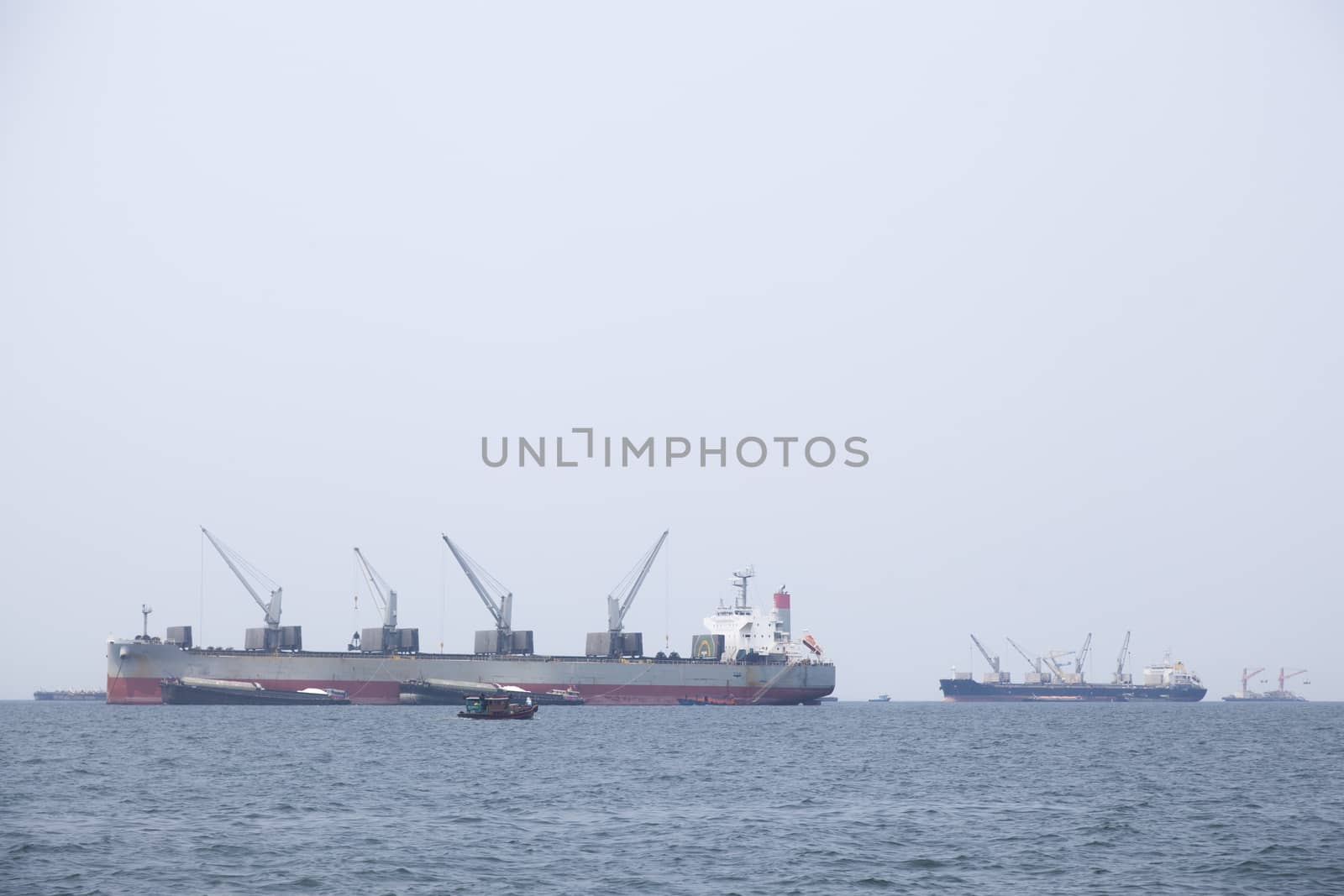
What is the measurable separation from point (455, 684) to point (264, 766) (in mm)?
81109

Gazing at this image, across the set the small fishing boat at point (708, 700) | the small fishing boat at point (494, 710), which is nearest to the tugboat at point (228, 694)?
the small fishing boat at point (494, 710)

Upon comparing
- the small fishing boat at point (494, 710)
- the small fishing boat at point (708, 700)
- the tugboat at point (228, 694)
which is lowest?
the small fishing boat at point (708, 700)

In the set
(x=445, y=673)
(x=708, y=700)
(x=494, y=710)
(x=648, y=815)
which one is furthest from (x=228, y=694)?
(x=648, y=815)

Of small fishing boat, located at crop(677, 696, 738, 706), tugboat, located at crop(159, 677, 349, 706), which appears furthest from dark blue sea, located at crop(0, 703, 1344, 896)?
small fishing boat, located at crop(677, 696, 738, 706)

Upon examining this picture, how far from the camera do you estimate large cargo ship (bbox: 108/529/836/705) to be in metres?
154

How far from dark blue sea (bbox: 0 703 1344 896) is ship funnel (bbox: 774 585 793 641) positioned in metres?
73.7

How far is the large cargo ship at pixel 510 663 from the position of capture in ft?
506

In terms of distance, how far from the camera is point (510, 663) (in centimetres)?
15875

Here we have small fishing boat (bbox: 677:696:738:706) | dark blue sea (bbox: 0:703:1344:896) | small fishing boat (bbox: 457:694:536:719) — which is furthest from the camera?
small fishing boat (bbox: 677:696:738:706)

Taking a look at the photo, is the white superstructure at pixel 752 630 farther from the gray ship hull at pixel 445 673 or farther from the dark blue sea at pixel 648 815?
the dark blue sea at pixel 648 815

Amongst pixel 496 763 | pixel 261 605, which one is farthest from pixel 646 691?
pixel 496 763

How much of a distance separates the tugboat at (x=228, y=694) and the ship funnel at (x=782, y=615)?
196ft

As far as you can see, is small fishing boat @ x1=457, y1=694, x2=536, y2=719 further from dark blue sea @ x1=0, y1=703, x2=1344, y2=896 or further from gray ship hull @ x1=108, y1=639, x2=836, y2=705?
gray ship hull @ x1=108, y1=639, x2=836, y2=705

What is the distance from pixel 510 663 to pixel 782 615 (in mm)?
40509
